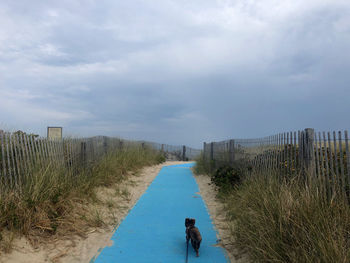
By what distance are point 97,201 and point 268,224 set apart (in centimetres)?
508

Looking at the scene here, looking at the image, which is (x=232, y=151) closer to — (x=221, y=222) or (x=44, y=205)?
(x=221, y=222)

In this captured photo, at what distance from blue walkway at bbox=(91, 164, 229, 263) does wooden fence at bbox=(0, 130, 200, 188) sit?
2704mm

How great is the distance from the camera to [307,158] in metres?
6.91

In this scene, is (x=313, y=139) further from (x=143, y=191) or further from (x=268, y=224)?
(x=143, y=191)

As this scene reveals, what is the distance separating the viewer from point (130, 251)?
5.20 meters

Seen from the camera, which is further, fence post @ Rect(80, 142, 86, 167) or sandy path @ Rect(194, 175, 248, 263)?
fence post @ Rect(80, 142, 86, 167)

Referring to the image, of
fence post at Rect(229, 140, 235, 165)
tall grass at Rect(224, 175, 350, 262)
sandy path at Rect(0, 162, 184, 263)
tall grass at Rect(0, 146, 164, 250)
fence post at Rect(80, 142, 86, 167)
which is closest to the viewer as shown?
tall grass at Rect(224, 175, 350, 262)

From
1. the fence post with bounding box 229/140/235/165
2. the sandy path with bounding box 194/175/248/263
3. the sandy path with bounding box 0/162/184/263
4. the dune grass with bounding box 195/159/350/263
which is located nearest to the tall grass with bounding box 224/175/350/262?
the dune grass with bounding box 195/159/350/263

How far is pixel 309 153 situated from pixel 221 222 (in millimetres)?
2684

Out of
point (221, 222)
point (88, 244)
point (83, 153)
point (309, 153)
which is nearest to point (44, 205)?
point (88, 244)

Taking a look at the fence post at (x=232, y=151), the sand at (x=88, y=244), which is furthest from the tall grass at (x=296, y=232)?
the fence post at (x=232, y=151)

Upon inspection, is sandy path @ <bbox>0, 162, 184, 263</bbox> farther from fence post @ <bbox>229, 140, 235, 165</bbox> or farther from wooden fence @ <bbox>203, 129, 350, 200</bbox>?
fence post @ <bbox>229, 140, 235, 165</bbox>

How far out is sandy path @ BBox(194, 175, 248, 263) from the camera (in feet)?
16.5

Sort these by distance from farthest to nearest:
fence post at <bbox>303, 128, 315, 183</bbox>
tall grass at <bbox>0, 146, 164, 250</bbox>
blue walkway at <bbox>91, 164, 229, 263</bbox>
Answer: fence post at <bbox>303, 128, 315, 183</bbox>, tall grass at <bbox>0, 146, 164, 250</bbox>, blue walkway at <bbox>91, 164, 229, 263</bbox>
